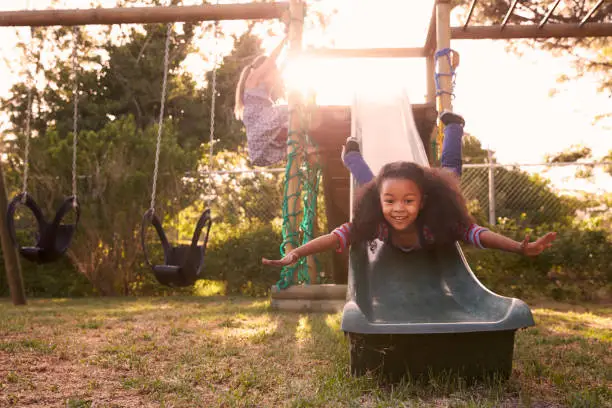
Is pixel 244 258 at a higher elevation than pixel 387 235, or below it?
below

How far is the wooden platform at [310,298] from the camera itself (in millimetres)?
5478

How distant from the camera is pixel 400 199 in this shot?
290 cm

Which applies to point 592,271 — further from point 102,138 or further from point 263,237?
point 102,138

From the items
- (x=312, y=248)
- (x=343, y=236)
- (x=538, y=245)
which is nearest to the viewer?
(x=538, y=245)

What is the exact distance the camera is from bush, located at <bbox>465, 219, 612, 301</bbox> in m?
7.33

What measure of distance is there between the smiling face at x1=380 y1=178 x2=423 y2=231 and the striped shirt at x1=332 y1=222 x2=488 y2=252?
14 cm

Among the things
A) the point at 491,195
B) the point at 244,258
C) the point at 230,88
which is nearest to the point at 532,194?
the point at 491,195

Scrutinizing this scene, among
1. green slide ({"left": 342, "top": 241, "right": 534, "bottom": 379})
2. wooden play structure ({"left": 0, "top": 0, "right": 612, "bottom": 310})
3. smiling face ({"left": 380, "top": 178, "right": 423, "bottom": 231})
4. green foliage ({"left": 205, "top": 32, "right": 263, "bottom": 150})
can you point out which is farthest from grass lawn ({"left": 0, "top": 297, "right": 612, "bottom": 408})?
green foliage ({"left": 205, "top": 32, "right": 263, "bottom": 150})

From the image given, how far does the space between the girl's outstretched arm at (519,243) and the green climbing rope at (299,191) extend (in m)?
2.76

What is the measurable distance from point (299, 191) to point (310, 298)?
1.02 meters

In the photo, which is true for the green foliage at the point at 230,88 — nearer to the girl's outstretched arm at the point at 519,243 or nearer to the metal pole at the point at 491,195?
the metal pole at the point at 491,195

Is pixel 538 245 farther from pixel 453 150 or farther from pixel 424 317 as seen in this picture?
pixel 453 150

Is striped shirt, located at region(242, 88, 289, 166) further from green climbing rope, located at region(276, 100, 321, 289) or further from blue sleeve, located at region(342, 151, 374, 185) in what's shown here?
blue sleeve, located at region(342, 151, 374, 185)

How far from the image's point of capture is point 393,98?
5.52 metres
